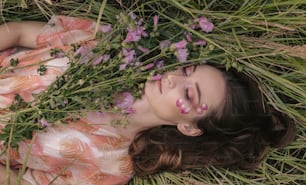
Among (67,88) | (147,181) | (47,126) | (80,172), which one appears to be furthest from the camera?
(147,181)

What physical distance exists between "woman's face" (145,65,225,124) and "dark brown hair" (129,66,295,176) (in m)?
0.04

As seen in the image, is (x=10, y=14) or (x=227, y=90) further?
(x=10, y=14)

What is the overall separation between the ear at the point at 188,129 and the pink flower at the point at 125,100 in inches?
5.7

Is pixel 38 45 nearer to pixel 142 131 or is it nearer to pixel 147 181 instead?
pixel 142 131

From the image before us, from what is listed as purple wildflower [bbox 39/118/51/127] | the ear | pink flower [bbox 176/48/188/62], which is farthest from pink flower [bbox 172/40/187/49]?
purple wildflower [bbox 39/118/51/127]

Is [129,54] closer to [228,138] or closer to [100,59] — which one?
[100,59]

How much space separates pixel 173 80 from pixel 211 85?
105mm

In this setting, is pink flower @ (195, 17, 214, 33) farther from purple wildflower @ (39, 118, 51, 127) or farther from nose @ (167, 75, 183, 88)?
purple wildflower @ (39, 118, 51, 127)

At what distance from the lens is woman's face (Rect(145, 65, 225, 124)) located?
4.37 feet

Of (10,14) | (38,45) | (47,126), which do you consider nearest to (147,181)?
(47,126)

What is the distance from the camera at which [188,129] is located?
146 centimetres

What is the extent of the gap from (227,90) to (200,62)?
4.1 inches

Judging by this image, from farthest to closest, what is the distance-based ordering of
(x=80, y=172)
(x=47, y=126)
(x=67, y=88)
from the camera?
(x=80, y=172) < (x=47, y=126) < (x=67, y=88)

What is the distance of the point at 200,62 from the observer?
141cm
